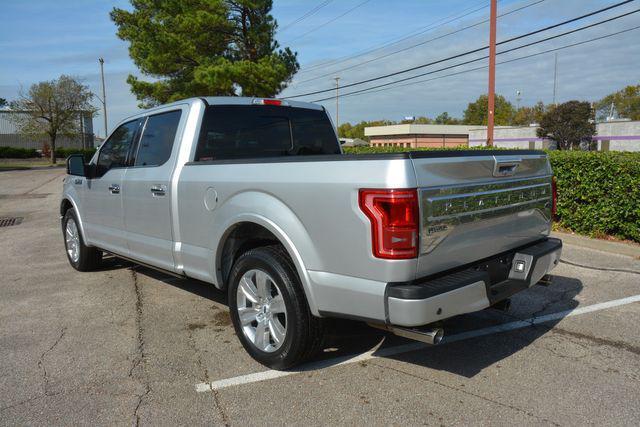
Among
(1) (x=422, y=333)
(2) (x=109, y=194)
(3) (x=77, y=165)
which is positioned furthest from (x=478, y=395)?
(3) (x=77, y=165)

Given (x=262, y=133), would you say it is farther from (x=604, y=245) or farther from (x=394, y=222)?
(x=604, y=245)

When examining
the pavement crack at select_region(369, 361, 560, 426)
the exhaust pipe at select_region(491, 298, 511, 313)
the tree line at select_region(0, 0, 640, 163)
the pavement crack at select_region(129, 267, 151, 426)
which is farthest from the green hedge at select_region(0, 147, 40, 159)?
the exhaust pipe at select_region(491, 298, 511, 313)

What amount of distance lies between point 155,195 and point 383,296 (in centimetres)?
265

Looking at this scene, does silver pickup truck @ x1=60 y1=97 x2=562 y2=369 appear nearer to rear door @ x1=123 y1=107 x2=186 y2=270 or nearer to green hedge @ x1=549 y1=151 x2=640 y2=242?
rear door @ x1=123 y1=107 x2=186 y2=270

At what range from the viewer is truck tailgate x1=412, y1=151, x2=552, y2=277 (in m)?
2.97

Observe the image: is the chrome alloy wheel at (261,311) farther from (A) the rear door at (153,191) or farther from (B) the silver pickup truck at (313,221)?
(A) the rear door at (153,191)

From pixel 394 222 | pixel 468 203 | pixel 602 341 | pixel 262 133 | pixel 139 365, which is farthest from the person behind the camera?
pixel 262 133

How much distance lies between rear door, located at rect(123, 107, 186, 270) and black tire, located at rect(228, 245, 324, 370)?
125 centimetres

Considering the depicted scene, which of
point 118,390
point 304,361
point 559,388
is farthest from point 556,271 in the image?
point 118,390

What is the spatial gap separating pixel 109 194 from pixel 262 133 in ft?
6.17

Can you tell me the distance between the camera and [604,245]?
25.9ft

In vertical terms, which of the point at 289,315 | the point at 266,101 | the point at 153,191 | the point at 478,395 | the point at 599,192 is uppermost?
the point at 266,101

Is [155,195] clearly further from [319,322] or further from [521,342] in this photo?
[521,342]

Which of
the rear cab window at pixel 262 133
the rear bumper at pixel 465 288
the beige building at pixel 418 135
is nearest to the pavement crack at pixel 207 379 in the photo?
the rear bumper at pixel 465 288
